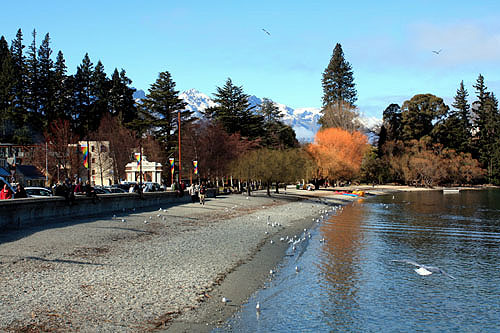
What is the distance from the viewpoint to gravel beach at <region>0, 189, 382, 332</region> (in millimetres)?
11023

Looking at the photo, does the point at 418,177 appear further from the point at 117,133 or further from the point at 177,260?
the point at 177,260

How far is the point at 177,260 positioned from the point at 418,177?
10336 centimetres

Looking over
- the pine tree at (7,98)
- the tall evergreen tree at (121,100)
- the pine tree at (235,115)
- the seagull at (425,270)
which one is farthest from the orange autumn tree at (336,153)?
the seagull at (425,270)

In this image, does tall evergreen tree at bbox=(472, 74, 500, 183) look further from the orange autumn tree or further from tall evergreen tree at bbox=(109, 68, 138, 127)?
tall evergreen tree at bbox=(109, 68, 138, 127)

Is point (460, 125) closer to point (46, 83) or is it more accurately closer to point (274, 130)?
point (274, 130)

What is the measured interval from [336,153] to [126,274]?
73034 mm

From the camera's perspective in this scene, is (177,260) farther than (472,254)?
No

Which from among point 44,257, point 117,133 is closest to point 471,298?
point 44,257

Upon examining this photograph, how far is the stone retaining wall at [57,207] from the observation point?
884 inches

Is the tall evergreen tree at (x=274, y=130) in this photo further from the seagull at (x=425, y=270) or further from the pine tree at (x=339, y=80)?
the seagull at (x=425, y=270)

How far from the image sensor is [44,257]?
16.3m

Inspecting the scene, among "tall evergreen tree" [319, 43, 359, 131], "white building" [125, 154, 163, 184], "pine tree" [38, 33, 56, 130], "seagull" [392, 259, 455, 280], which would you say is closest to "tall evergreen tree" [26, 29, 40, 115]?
"pine tree" [38, 33, 56, 130]

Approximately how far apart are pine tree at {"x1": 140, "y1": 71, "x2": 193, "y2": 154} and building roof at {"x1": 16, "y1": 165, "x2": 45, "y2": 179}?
18.7 metres

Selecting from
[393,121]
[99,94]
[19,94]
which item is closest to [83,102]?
[99,94]
